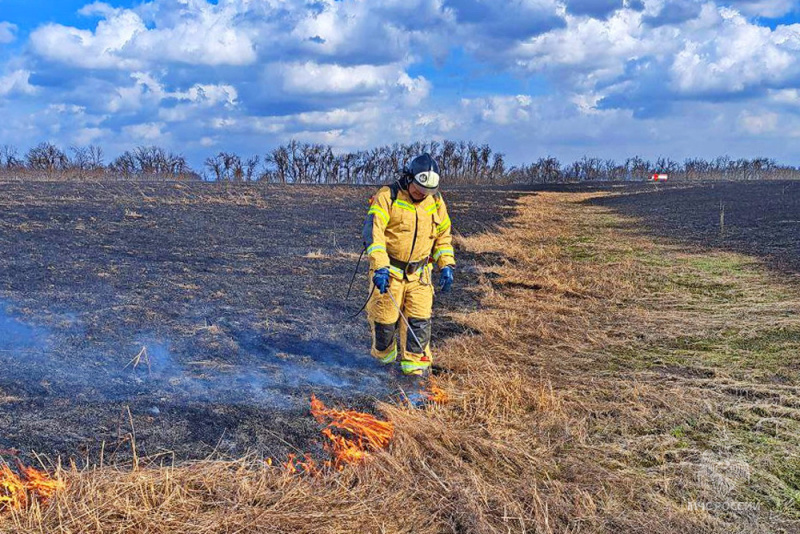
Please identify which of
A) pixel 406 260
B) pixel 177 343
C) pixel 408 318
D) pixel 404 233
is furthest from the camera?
pixel 177 343

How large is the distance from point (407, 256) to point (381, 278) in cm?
51

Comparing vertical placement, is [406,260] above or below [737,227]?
above

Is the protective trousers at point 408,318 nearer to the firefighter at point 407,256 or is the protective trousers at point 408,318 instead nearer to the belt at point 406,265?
the firefighter at point 407,256

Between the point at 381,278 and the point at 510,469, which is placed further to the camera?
the point at 381,278

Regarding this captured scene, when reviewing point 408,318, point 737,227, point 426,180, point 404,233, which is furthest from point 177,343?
point 737,227

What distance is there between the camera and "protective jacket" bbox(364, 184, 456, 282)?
17.4ft

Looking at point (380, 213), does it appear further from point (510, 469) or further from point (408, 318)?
point (510, 469)

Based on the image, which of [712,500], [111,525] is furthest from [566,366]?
[111,525]

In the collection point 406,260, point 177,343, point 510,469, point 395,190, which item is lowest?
point 510,469

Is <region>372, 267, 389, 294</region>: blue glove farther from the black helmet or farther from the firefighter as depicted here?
the black helmet

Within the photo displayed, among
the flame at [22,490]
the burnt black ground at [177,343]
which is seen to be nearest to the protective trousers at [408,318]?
the burnt black ground at [177,343]

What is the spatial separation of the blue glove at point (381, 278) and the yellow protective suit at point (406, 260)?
65mm

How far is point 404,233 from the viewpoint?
5473mm

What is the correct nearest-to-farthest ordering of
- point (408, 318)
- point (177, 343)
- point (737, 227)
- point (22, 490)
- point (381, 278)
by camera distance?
point (22, 490) < point (381, 278) < point (408, 318) < point (177, 343) < point (737, 227)
